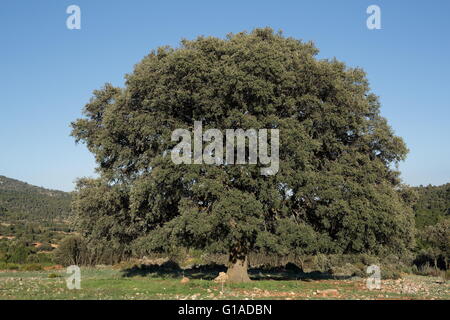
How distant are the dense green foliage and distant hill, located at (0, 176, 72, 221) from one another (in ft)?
268

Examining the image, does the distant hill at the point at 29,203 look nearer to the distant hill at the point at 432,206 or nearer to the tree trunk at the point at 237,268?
the distant hill at the point at 432,206

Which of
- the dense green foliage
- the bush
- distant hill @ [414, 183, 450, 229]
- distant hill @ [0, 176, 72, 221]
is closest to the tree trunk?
the dense green foliage

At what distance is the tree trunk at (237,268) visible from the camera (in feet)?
80.4

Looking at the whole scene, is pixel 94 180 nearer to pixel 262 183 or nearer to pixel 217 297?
pixel 262 183

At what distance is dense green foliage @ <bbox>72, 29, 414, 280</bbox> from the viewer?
70.2ft

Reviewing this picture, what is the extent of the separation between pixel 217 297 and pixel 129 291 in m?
4.69

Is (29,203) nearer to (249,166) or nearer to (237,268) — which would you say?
(237,268)

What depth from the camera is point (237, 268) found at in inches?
979

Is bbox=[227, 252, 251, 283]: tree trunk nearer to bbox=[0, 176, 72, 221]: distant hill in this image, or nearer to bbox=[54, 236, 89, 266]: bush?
bbox=[54, 236, 89, 266]: bush

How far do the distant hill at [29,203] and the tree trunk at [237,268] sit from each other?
8382cm

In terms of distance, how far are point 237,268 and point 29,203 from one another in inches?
4208
